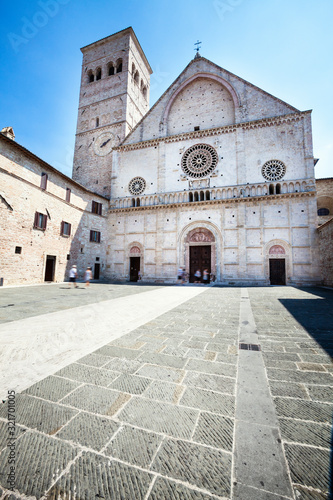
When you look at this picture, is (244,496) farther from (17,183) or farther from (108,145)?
(108,145)

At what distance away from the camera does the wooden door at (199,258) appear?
67.7 feet

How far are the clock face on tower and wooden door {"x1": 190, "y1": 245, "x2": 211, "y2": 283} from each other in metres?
16.7

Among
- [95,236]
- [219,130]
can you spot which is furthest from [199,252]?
[219,130]

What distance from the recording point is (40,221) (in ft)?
54.7

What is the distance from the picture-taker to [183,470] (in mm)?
1375

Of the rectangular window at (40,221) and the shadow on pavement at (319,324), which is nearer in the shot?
the shadow on pavement at (319,324)

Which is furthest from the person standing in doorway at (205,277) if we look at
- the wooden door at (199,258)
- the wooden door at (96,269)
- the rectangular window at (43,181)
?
the rectangular window at (43,181)

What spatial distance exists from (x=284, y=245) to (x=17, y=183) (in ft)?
69.9

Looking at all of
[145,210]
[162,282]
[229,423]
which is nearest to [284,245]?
[162,282]

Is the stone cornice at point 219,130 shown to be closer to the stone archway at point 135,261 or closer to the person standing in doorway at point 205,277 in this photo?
the stone archway at point 135,261

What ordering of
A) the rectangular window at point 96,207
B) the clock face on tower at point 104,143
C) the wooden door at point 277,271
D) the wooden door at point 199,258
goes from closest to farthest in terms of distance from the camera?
1. the wooden door at point 277,271
2. the wooden door at point 199,258
3. the rectangular window at point 96,207
4. the clock face on tower at point 104,143

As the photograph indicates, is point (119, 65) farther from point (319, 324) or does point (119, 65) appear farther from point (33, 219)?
point (319, 324)

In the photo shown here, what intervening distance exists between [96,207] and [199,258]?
12.3 meters

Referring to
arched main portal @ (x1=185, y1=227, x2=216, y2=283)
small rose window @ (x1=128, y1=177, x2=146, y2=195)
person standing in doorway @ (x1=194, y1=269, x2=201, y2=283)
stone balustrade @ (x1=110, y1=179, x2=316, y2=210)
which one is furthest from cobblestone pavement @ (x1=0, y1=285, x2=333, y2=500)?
small rose window @ (x1=128, y1=177, x2=146, y2=195)
